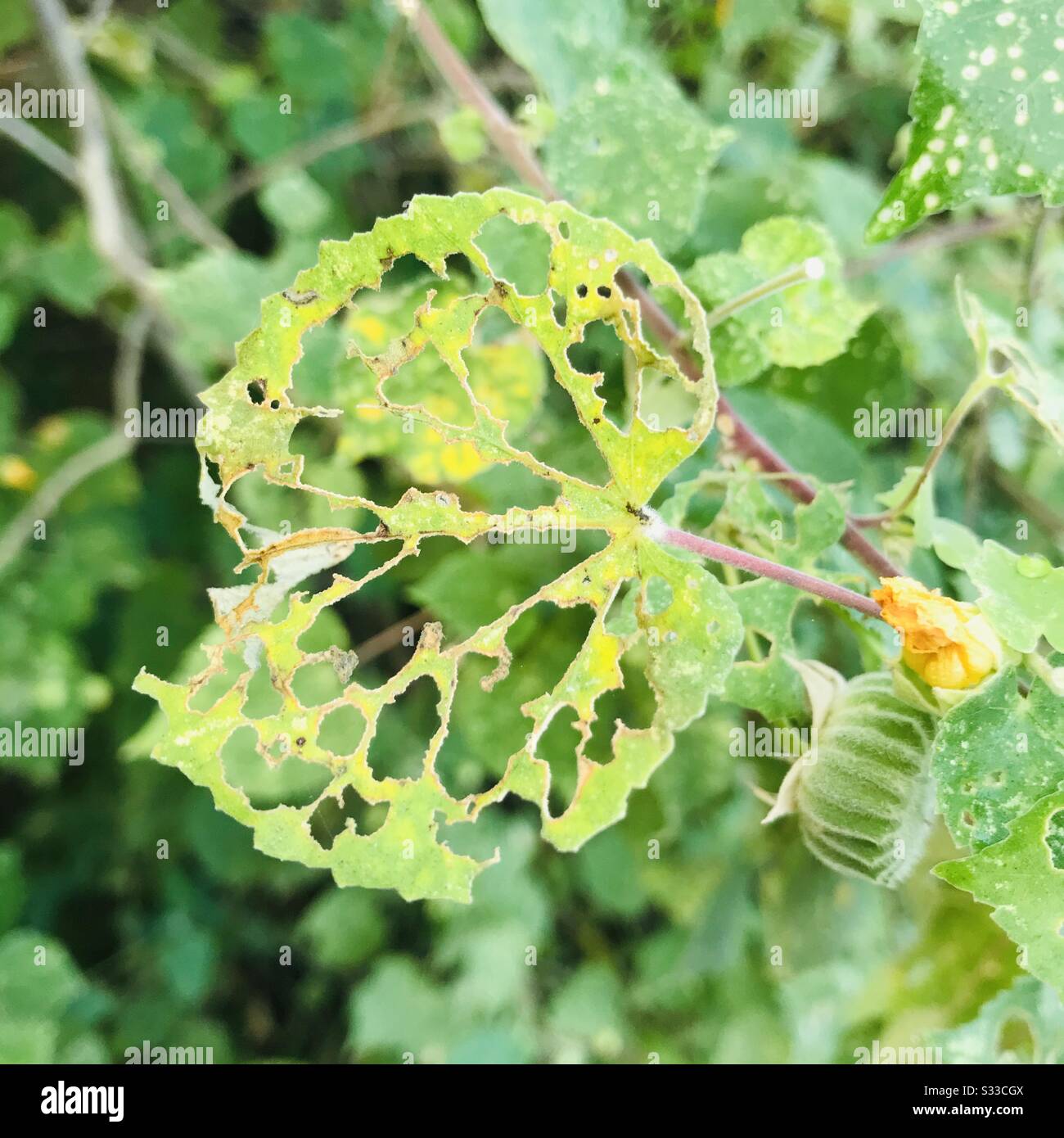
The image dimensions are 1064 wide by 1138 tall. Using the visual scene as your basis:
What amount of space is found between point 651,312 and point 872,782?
33cm

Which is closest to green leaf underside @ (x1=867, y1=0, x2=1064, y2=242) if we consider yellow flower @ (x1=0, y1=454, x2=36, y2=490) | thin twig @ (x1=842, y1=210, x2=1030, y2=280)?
thin twig @ (x1=842, y1=210, x2=1030, y2=280)

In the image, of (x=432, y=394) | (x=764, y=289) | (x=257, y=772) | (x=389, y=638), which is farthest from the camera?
(x=389, y=638)

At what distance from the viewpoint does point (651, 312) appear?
24.9 inches

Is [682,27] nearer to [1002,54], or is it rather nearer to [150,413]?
[1002,54]

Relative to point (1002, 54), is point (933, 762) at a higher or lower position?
lower

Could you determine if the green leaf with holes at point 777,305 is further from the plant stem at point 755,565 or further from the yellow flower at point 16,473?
the yellow flower at point 16,473

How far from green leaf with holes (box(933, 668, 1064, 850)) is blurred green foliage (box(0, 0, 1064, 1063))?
0.31 m

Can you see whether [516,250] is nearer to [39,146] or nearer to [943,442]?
[943,442]

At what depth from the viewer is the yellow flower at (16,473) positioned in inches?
44.4

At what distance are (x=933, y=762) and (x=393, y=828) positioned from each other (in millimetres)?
274

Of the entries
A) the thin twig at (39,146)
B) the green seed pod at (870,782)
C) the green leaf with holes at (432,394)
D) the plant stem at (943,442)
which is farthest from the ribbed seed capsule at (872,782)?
the thin twig at (39,146)

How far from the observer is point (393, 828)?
19.4 inches

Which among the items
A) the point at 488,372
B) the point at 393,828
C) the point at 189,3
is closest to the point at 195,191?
the point at 189,3

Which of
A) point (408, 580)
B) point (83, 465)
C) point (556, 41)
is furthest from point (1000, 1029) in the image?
point (83, 465)
